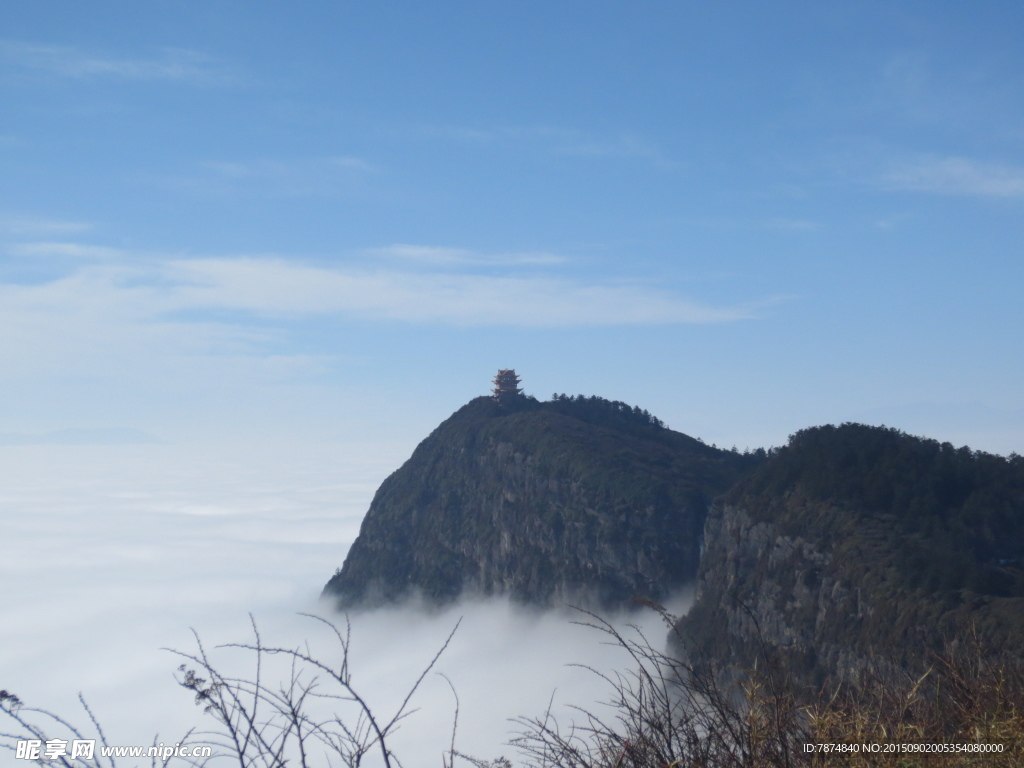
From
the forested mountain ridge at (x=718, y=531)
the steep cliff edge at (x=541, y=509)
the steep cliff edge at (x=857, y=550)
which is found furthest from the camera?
the steep cliff edge at (x=541, y=509)

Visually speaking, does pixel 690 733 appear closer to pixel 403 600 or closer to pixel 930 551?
pixel 930 551

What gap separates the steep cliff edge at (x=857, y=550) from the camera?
3862 centimetres

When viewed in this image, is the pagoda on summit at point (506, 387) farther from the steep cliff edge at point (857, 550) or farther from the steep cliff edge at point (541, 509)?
the steep cliff edge at point (857, 550)

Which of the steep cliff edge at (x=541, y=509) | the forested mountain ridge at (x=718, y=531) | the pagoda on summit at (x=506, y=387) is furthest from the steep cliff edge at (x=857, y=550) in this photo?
the pagoda on summit at (x=506, y=387)

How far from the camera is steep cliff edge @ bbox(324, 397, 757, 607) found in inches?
2837

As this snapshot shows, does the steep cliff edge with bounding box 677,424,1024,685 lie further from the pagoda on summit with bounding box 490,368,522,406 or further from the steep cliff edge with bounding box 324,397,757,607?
the pagoda on summit with bounding box 490,368,522,406

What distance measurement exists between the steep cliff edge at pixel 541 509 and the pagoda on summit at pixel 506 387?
1.33m

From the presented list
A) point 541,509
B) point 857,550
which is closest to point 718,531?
point 857,550

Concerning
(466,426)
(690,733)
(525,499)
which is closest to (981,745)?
(690,733)

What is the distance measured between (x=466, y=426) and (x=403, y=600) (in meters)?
21.5

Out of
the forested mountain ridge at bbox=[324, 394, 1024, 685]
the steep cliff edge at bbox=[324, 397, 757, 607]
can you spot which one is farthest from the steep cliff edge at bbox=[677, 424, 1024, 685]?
the steep cliff edge at bbox=[324, 397, 757, 607]

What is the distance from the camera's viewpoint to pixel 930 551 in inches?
1658

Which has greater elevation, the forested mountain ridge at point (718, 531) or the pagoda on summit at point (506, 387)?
the pagoda on summit at point (506, 387)

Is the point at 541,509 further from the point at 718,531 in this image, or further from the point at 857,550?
the point at 857,550
